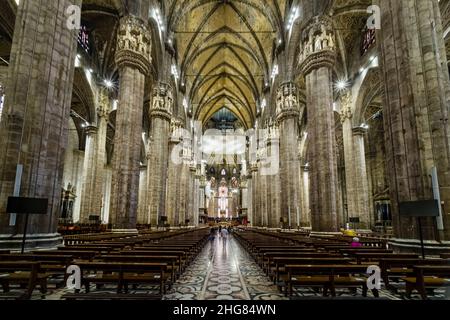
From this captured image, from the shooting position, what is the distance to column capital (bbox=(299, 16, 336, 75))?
1397 cm

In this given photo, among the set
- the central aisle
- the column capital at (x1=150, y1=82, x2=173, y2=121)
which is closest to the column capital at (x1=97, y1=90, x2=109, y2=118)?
the column capital at (x1=150, y1=82, x2=173, y2=121)

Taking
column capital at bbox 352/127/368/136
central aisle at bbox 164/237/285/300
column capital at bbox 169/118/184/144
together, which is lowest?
central aisle at bbox 164/237/285/300

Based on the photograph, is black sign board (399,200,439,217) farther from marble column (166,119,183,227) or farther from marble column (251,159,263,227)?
marble column (251,159,263,227)

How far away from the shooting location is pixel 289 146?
20969mm

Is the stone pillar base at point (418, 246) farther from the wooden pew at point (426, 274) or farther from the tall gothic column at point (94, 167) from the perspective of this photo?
the tall gothic column at point (94, 167)

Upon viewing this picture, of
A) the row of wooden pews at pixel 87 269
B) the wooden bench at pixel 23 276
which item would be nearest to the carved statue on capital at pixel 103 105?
the row of wooden pews at pixel 87 269

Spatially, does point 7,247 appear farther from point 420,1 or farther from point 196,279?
point 420,1

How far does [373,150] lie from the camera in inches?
1196

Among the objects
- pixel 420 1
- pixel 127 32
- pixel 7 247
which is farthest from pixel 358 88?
pixel 7 247

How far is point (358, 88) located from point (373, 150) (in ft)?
41.5

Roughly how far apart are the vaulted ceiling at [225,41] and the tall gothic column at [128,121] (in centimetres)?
852

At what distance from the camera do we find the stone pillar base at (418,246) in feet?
19.7

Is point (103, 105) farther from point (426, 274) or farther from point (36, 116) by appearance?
point (426, 274)

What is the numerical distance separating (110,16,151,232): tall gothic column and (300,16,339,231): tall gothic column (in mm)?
9528
